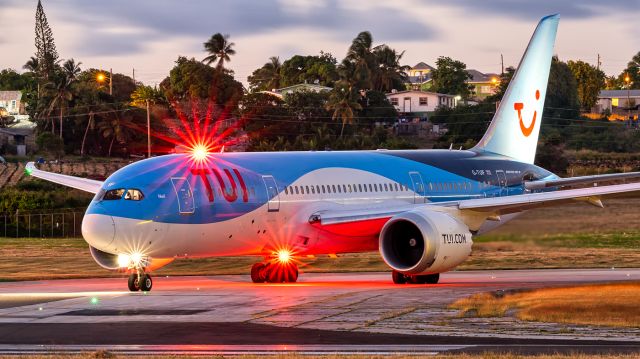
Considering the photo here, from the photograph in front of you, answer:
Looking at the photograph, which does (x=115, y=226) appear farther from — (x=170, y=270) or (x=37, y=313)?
(x=170, y=270)

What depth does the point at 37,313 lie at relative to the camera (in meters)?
27.3

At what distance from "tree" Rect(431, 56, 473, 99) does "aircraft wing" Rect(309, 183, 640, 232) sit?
15411cm

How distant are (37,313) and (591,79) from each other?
173348mm

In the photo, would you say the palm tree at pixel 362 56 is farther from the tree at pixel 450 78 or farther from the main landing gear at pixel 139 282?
the main landing gear at pixel 139 282

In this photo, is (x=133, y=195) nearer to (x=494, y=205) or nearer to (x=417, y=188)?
(x=494, y=205)

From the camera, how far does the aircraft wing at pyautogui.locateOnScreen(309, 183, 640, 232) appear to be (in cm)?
3375

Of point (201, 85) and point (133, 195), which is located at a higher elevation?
point (201, 85)

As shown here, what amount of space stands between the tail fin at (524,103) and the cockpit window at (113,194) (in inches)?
654

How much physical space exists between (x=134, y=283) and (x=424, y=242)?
26.2 ft

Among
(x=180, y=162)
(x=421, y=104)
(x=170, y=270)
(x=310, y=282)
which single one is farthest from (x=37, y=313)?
(x=421, y=104)

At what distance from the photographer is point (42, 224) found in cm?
7012

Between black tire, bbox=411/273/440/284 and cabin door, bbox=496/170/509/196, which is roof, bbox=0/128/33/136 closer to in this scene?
cabin door, bbox=496/170/509/196

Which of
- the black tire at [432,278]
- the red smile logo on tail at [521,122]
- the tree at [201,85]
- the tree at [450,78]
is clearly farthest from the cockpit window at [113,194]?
the tree at [450,78]

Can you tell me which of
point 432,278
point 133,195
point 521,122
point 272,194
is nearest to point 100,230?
point 133,195
